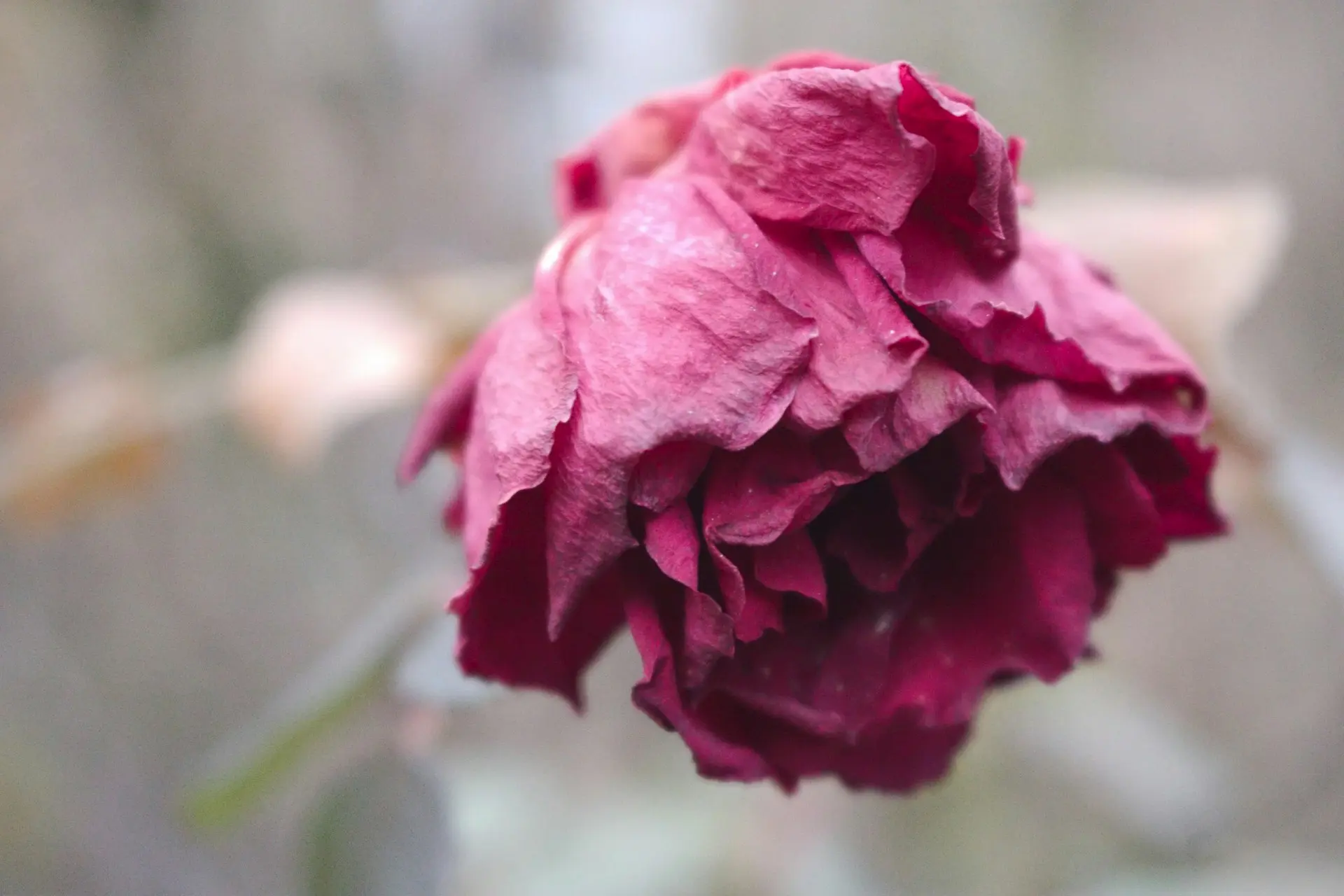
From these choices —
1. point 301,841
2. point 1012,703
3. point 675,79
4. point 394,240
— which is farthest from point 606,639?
point 394,240

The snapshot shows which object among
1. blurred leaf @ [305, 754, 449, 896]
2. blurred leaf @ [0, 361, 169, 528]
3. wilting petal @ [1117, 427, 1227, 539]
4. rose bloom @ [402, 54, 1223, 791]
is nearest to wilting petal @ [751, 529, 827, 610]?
rose bloom @ [402, 54, 1223, 791]

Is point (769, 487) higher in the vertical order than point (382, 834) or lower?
higher

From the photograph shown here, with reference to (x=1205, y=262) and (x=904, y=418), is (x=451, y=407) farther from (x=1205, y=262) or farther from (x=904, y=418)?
(x=1205, y=262)

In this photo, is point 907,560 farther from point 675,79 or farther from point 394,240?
point 394,240

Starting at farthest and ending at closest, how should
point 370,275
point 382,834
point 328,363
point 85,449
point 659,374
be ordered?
point 370,275 < point 85,449 < point 328,363 < point 382,834 < point 659,374

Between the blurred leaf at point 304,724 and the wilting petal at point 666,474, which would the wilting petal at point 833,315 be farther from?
the blurred leaf at point 304,724

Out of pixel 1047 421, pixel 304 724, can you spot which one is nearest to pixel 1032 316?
pixel 1047 421

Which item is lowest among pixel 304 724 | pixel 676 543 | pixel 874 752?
pixel 304 724
